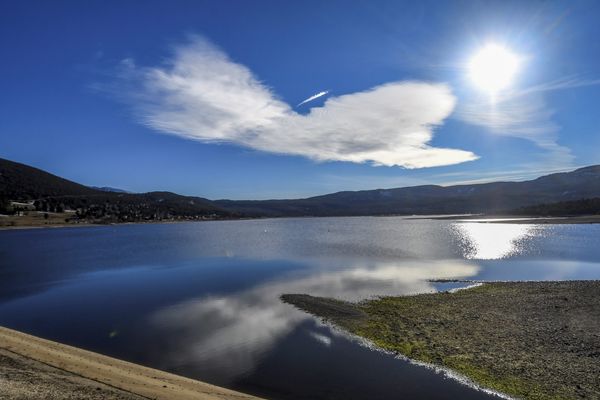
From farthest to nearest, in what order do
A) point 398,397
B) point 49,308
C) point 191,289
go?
point 191,289
point 49,308
point 398,397

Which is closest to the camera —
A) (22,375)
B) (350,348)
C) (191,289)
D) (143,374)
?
(22,375)

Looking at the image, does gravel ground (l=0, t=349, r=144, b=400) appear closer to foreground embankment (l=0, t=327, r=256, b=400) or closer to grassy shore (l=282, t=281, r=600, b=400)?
foreground embankment (l=0, t=327, r=256, b=400)

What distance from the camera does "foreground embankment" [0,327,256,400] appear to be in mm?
13451

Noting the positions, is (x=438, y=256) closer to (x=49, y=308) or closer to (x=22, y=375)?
(x=49, y=308)

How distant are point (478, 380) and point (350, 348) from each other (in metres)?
6.74

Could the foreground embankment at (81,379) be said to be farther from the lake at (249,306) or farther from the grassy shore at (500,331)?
the grassy shore at (500,331)

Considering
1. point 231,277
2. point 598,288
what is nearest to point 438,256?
point 598,288

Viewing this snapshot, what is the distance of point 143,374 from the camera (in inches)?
685

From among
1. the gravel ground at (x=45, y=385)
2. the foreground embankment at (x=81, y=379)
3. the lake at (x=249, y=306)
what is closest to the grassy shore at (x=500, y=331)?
the lake at (x=249, y=306)

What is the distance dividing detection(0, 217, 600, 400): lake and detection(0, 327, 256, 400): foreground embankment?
1.76 meters

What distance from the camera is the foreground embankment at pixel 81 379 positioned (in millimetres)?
13451

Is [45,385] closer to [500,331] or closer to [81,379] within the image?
[81,379]

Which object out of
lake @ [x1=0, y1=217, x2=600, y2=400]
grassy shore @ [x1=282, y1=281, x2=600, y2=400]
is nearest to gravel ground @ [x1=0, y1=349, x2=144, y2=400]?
lake @ [x1=0, y1=217, x2=600, y2=400]

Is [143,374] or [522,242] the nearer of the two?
[143,374]
